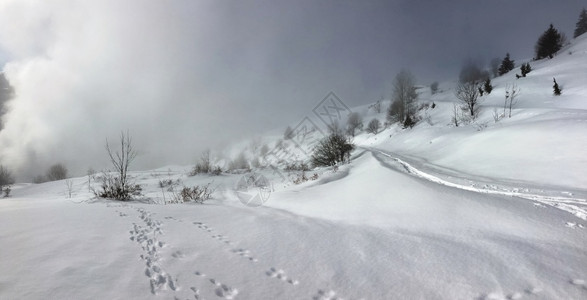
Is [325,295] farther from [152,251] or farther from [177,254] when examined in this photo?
[152,251]

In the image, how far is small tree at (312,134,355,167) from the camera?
17156 millimetres

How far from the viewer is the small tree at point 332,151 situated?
675 inches

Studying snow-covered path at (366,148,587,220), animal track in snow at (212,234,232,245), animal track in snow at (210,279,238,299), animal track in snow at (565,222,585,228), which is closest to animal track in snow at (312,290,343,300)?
animal track in snow at (210,279,238,299)

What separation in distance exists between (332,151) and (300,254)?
14.7m

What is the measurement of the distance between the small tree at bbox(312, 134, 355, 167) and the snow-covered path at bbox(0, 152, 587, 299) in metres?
12.6

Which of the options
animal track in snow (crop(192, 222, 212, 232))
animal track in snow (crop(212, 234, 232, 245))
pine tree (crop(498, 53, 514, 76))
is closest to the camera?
animal track in snow (crop(212, 234, 232, 245))

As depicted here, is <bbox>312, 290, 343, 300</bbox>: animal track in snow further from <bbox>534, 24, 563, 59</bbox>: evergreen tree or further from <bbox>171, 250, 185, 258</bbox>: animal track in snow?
<bbox>534, 24, 563, 59</bbox>: evergreen tree

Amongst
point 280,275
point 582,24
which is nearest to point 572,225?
point 280,275

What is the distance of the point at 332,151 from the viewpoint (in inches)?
682

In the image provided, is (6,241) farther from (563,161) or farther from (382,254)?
(563,161)

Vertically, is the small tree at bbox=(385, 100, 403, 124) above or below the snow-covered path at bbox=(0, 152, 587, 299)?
above

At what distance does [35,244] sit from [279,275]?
252cm

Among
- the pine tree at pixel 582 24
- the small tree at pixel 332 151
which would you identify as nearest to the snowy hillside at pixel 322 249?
the small tree at pixel 332 151

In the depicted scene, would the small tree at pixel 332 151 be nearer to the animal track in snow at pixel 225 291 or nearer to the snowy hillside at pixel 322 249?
the snowy hillside at pixel 322 249
